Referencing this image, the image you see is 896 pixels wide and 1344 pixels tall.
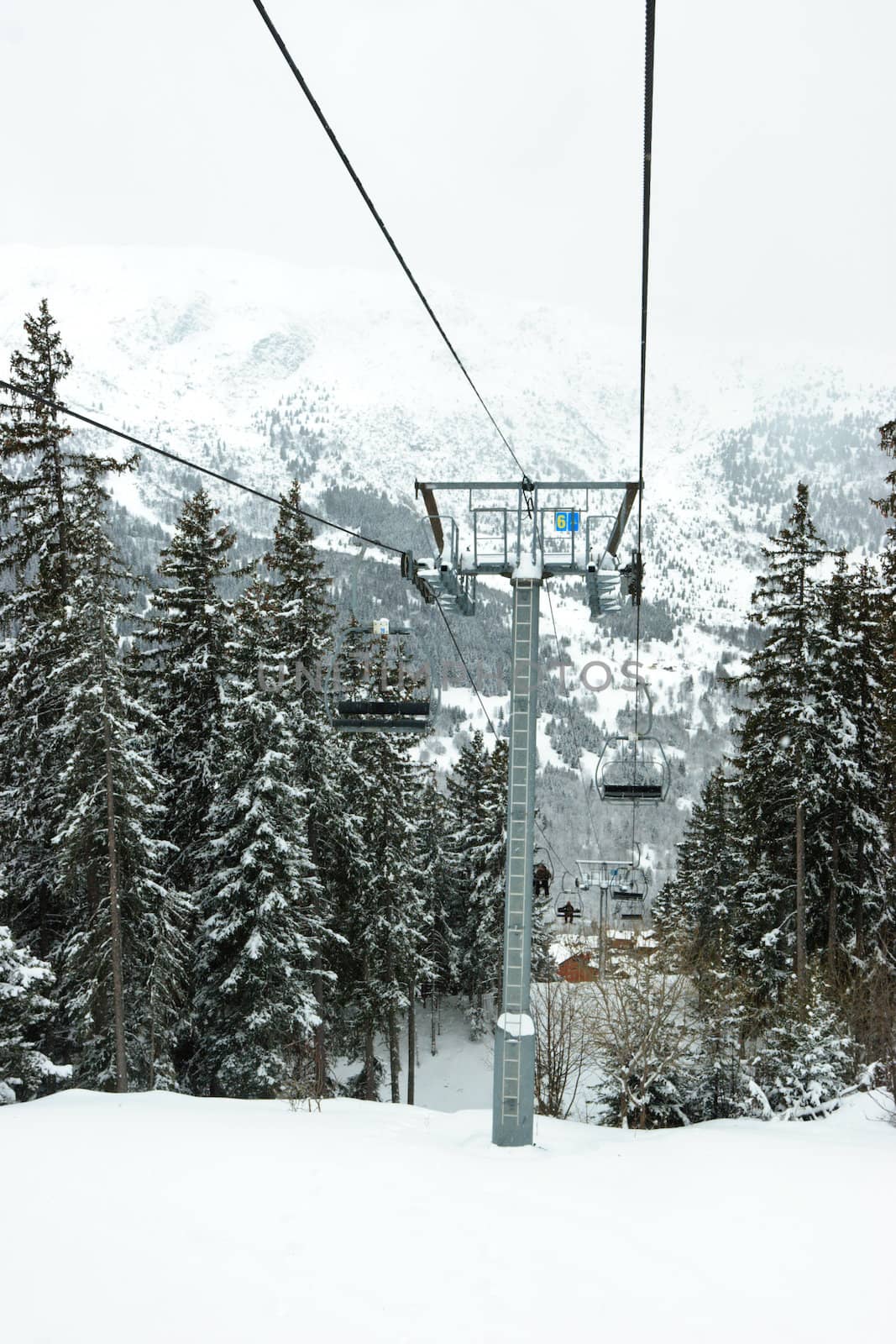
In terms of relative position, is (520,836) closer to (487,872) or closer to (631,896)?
(631,896)

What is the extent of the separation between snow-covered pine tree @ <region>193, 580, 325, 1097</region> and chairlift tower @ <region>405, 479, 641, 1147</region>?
8.15m

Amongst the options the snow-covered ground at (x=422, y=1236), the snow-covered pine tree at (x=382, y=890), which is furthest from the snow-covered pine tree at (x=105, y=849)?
the snow-covered pine tree at (x=382, y=890)

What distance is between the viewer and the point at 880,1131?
13758mm

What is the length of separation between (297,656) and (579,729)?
579 feet

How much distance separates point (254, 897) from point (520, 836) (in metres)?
10.2

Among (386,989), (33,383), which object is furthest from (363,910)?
(33,383)

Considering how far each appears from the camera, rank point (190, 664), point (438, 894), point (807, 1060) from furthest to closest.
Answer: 1. point (438, 894)
2. point (190, 664)
3. point (807, 1060)

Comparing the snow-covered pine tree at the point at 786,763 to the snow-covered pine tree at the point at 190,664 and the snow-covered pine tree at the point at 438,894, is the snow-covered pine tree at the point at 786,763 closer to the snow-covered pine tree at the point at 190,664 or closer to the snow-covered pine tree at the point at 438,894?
the snow-covered pine tree at the point at 190,664

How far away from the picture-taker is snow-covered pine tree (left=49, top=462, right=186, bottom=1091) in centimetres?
1884

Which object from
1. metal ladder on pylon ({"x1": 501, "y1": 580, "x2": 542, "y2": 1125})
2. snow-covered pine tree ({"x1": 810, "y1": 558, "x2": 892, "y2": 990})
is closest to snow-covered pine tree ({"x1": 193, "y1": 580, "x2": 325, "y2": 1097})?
metal ladder on pylon ({"x1": 501, "y1": 580, "x2": 542, "y2": 1125})

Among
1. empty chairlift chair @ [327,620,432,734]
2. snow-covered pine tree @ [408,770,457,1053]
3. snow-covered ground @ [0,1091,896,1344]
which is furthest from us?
snow-covered pine tree @ [408,770,457,1053]

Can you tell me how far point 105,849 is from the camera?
64.7ft

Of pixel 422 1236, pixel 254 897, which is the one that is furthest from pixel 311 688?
pixel 422 1236

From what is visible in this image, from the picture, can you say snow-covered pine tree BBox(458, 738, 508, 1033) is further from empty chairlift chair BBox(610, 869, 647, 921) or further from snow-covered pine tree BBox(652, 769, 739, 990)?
empty chairlift chair BBox(610, 869, 647, 921)
